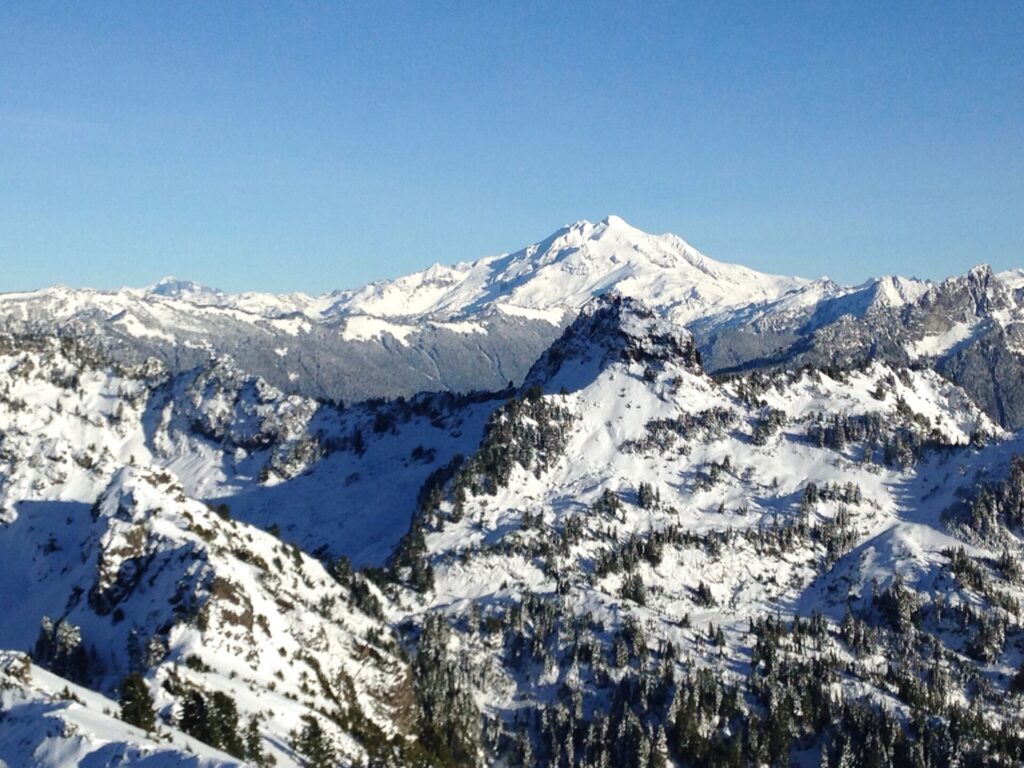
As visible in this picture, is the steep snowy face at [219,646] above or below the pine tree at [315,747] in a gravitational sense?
above

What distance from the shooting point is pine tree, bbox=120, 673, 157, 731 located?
4845 inches

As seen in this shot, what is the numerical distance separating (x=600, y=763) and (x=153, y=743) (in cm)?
11343

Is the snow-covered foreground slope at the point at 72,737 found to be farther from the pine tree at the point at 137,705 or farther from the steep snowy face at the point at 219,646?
the steep snowy face at the point at 219,646

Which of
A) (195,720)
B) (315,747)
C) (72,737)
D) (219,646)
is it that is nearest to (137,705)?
(195,720)

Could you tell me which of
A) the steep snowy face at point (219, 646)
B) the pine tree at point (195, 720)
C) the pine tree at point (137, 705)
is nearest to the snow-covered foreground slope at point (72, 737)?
the pine tree at point (137, 705)

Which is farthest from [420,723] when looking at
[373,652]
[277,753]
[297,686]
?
[277,753]

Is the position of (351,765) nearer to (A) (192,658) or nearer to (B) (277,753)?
(B) (277,753)

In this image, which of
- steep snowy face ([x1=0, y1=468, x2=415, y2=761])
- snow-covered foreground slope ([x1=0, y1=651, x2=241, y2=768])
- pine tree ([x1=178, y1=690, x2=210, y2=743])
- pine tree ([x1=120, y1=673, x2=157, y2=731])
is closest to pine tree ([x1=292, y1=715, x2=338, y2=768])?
steep snowy face ([x1=0, y1=468, x2=415, y2=761])

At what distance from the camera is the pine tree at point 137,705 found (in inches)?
4845

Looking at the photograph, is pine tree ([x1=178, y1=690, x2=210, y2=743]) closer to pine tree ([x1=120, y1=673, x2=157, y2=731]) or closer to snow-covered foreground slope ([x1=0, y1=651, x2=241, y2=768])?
snow-covered foreground slope ([x1=0, y1=651, x2=241, y2=768])

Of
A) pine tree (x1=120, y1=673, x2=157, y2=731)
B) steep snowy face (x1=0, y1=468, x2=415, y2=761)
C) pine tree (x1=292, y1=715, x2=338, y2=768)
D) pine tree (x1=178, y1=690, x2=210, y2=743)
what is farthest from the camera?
steep snowy face (x1=0, y1=468, x2=415, y2=761)

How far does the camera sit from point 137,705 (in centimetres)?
12612

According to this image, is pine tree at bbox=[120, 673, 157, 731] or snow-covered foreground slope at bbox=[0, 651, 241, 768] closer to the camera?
snow-covered foreground slope at bbox=[0, 651, 241, 768]

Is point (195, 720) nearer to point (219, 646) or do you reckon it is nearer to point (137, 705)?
point (137, 705)
